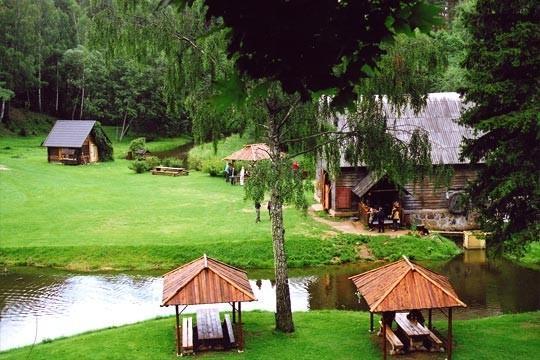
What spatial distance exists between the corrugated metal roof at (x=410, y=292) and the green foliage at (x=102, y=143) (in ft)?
132

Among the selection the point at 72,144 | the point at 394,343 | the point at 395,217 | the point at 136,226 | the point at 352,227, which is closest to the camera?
the point at 394,343

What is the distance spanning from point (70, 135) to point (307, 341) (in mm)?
39384

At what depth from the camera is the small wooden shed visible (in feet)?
164

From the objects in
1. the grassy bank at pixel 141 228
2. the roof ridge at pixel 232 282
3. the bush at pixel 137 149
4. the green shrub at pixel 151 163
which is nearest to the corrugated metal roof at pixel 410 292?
the roof ridge at pixel 232 282

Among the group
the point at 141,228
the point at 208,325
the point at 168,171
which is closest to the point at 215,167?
the point at 168,171

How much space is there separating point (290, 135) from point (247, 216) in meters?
15.0

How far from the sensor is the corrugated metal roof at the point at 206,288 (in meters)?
15.0

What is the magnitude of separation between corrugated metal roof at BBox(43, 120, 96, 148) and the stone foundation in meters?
30.1

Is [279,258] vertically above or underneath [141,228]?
above

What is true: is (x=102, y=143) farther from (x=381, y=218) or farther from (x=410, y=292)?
(x=410, y=292)

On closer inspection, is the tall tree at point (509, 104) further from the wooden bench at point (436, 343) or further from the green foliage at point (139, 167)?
the green foliage at point (139, 167)

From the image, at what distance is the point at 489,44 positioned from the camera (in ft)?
51.1

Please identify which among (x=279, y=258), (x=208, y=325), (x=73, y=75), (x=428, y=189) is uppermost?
(x=73, y=75)

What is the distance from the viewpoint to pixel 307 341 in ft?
53.9
